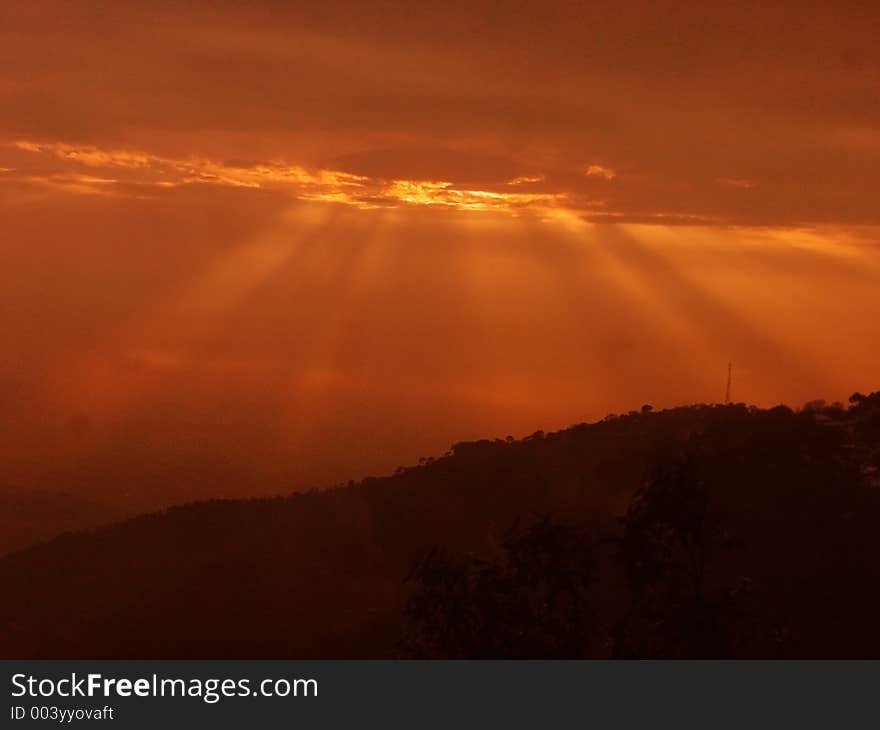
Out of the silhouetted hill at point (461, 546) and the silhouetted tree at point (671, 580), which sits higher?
the silhouetted hill at point (461, 546)

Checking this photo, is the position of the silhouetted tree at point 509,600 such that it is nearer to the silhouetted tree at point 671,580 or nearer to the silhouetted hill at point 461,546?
the silhouetted tree at point 671,580

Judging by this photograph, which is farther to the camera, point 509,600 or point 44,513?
point 44,513

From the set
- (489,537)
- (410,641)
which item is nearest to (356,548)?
(489,537)

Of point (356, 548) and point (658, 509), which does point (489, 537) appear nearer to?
point (356, 548)

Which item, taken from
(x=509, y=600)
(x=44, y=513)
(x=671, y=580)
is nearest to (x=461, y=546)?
(x=671, y=580)

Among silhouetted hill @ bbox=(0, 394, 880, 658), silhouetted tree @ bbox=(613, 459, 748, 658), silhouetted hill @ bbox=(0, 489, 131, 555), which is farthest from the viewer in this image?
silhouetted hill @ bbox=(0, 489, 131, 555)

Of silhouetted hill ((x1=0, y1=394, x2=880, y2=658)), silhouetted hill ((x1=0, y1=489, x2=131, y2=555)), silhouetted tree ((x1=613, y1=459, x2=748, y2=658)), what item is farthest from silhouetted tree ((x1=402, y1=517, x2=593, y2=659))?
silhouetted hill ((x1=0, y1=489, x2=131, y2=555))

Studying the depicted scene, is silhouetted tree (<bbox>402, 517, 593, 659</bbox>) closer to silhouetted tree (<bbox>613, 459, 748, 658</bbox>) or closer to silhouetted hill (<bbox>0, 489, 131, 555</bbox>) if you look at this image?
silhouetted tree (<bbox>613, 459, 748, 658</bbox>)

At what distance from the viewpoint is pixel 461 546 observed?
33.2 m

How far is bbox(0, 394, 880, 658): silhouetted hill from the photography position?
26.1 meters

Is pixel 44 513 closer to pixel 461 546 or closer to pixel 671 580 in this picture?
pixel 461 546

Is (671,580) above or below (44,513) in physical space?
below

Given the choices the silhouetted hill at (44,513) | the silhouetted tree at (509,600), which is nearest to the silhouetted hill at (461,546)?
the silhouetted tree at (509,600)

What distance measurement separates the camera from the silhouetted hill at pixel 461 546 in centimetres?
2606
